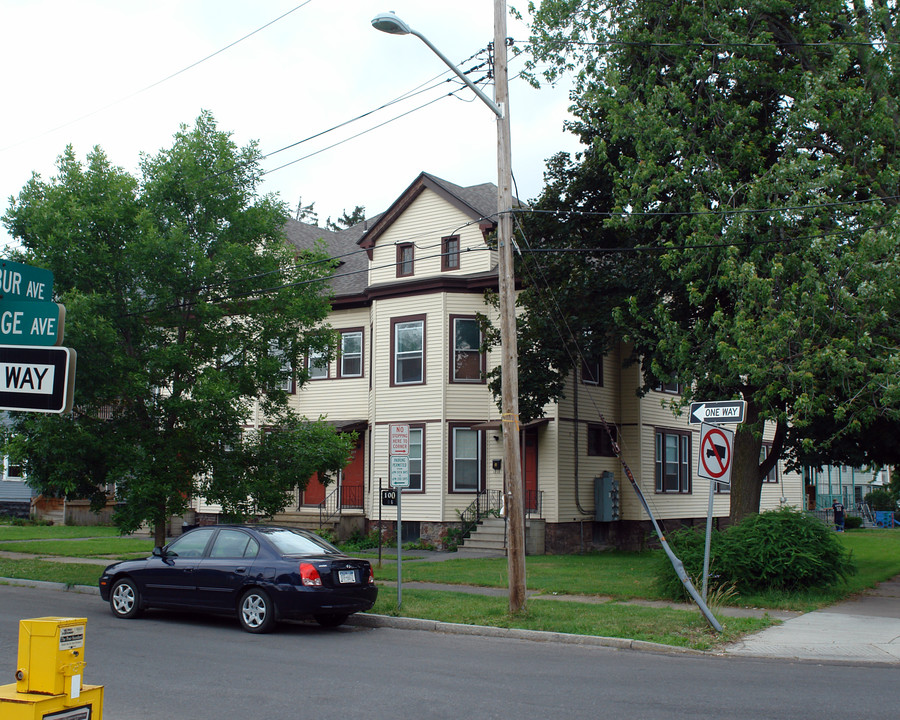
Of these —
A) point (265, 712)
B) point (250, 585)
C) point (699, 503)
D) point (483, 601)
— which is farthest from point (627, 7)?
point (699, 503)

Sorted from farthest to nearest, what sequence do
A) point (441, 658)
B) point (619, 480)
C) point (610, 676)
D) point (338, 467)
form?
point (619, 480) < point (338, 467) < point (441, 658) < point (610, 676)

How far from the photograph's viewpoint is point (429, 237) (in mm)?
26188

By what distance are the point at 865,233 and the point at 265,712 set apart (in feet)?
40.6

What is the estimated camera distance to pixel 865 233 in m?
14.6

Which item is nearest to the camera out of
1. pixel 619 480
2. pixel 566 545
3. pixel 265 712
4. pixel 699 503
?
pixel 265 712

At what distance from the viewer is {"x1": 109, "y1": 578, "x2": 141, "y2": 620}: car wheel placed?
42.7ft

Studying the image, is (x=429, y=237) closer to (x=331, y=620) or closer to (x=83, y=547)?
(x=83, y=547)

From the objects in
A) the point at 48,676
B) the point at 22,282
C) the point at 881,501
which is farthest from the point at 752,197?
the point at 881,501

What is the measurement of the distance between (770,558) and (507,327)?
6172mm

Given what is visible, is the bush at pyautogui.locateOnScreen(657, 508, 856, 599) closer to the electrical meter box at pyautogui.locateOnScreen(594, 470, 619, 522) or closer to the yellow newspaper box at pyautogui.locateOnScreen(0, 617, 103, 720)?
the electrical meter box at pyautogui.locateOnScreen(594, 470, 619, 522)

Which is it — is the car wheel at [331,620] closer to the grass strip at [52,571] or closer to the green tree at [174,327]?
the green tree at [174,327]

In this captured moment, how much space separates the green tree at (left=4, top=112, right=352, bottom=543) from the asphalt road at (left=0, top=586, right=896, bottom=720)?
4522 mm

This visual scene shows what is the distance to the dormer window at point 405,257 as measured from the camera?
87.0ft

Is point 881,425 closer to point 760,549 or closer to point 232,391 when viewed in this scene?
point 760,549
